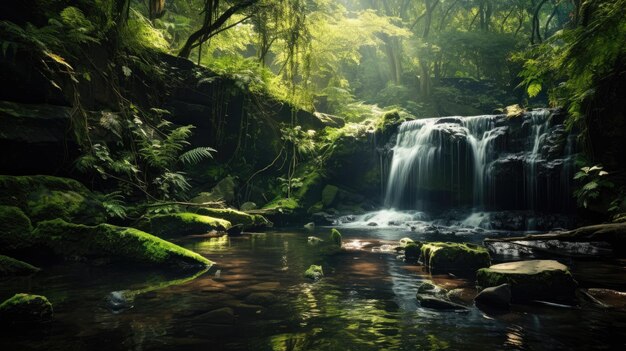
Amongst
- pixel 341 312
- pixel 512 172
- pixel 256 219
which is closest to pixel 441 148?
pixel 512 172

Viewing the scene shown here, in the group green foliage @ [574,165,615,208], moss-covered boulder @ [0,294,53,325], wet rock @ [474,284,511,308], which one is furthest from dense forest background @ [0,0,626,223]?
wet rock @ [474,284,511,308]

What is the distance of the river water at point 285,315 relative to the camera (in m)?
3.77

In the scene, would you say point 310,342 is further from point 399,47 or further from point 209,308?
point 399,47

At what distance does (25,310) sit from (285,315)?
2.79m

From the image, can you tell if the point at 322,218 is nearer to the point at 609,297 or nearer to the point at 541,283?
the point at 541,283

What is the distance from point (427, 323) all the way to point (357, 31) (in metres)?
19.8

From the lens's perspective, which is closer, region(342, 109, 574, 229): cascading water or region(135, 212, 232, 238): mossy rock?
region(135, 212, 232, 238): mossy rock

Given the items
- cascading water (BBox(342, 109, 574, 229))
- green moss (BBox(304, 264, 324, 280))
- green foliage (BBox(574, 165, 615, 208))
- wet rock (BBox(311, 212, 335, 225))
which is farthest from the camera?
wet rock (BBox(311, 212, 335, 225))

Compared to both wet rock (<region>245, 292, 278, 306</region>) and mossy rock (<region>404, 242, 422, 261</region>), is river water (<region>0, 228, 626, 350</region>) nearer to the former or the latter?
wet rock (<region>245, 292, 278, 306</region>)

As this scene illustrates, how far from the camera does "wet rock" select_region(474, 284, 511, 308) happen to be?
490 cm

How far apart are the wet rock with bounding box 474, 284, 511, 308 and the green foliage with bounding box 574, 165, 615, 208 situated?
779 cm

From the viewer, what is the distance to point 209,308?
4.80 metres

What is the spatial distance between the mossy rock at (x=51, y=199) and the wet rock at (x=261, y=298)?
16.1 ft

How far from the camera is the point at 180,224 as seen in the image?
1111cm
